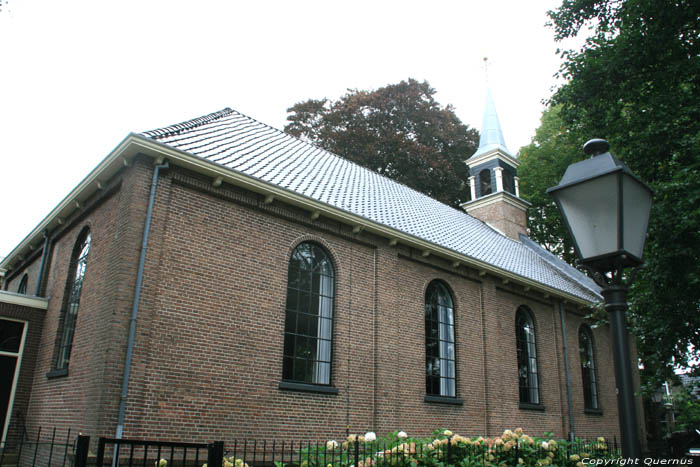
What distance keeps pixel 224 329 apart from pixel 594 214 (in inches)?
316

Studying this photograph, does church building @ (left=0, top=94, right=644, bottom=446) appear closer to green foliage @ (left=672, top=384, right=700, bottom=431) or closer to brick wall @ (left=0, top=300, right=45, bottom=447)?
brick wall @ (left=0, top=300, right=45, bottom=447)

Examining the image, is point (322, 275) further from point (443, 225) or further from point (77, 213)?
point (443, 225)

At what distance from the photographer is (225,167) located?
10656 millimetres

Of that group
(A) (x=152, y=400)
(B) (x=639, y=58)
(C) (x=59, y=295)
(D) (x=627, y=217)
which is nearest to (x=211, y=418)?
(A) (x=152, y=400)

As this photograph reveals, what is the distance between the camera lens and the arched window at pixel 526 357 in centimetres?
1723

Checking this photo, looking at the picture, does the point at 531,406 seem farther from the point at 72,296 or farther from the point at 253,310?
the point at 72,296

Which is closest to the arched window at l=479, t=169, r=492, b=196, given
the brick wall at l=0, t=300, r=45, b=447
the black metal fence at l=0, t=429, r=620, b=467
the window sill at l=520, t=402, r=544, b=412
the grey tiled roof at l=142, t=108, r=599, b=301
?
the grey tiled roof at l=142, t=108, r=599, b=301

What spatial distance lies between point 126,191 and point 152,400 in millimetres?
3917

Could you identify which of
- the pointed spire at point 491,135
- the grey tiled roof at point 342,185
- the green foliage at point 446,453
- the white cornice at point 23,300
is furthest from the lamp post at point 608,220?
the pointed spire at point 491,135

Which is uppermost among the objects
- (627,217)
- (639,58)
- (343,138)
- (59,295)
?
(343,138)

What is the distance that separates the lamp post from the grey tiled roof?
831 cm

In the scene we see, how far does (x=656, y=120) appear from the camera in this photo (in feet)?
40.4

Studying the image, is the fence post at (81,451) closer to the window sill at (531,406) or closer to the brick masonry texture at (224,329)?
the brick masonry texture at (224,329)

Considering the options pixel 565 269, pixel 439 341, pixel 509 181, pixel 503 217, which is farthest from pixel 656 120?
pixel 509 181
